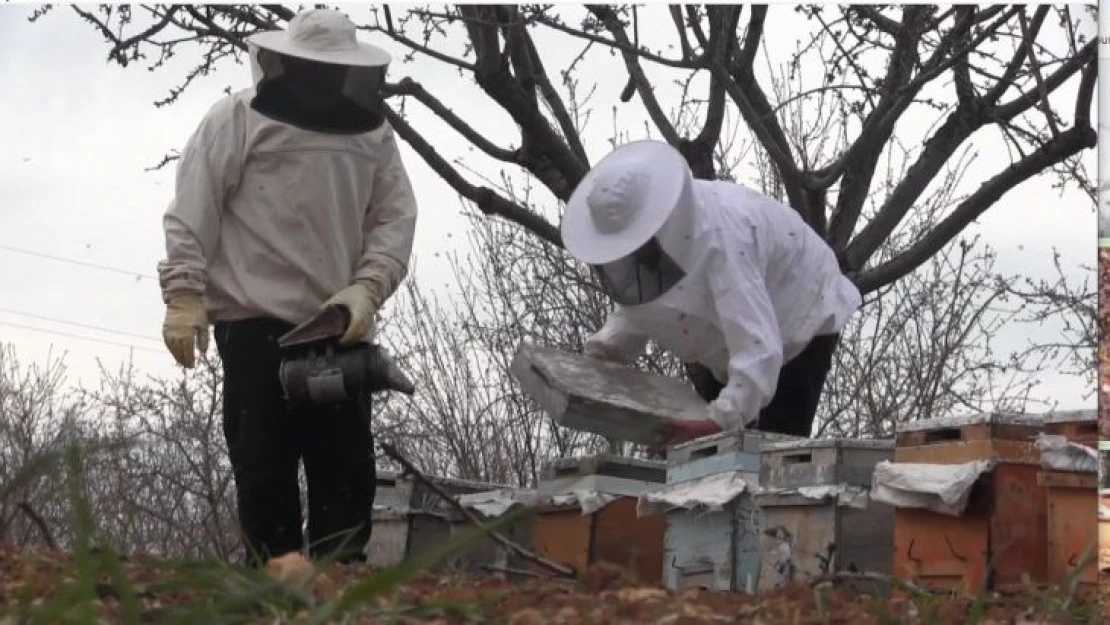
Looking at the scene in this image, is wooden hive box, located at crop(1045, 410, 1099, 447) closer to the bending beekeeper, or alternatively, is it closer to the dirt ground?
the dirt ground

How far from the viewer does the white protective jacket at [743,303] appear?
440 cm

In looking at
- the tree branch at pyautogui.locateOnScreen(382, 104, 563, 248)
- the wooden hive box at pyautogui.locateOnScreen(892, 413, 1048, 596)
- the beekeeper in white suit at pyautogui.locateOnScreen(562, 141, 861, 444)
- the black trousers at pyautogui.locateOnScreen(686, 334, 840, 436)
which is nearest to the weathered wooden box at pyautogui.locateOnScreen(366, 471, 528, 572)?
the beekeeper in white suit at pyautogui.locateOnScreen(562, 141, 861, 444)

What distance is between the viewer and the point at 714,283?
4484mm

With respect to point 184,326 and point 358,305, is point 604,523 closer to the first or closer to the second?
point 358,305

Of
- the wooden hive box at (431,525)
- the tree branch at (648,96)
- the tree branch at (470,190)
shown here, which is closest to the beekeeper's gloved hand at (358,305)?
the wooden hive box at (431,525)

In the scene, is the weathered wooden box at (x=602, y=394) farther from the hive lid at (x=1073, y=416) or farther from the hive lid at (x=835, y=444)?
the hive lid at (x=1073, y=416)

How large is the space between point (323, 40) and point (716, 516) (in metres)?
1.61

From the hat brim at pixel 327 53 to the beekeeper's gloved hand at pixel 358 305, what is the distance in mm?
582

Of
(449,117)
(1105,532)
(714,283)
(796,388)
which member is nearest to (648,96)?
(449,117)

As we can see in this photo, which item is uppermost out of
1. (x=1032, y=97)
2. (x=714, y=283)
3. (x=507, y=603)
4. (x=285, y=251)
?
(x=1032, y=97)

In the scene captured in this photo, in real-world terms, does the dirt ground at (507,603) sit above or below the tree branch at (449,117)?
below

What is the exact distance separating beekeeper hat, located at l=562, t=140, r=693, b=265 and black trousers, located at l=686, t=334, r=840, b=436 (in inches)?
26.7

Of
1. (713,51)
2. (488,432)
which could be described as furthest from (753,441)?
(488,432)

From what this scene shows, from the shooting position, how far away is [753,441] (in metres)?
3.93
